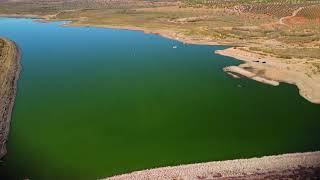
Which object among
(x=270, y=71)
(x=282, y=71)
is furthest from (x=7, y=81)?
(x=282, y=71)

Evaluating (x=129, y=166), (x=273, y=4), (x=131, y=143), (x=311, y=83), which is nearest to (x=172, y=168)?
(x=129, y=166)

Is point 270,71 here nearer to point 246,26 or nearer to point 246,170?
point 246,170

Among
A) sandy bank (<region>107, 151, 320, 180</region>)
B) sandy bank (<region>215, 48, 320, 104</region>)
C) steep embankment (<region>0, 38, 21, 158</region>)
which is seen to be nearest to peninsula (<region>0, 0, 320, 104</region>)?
sandy bank (<region>215, 48, 320, 104</region>)

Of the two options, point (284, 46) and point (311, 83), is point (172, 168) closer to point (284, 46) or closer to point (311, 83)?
point (311, 83)

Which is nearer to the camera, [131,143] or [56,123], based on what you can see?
[131,143]

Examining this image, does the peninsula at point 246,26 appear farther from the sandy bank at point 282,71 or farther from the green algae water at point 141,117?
the green algae water at point 141,117

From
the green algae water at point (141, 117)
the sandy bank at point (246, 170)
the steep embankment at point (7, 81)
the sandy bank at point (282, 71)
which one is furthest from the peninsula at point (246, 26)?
the steep embankment at point (7, 81)
